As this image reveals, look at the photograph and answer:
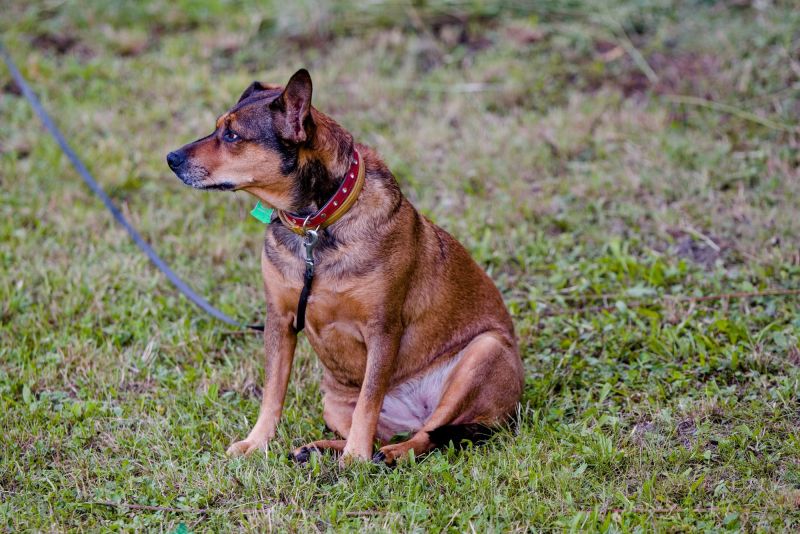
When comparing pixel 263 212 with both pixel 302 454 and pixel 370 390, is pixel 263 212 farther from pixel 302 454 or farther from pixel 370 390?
pixel 302 454

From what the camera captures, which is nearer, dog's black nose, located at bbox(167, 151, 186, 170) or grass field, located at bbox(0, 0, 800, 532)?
grass field, located at bbox(0, 0, 800, 532)

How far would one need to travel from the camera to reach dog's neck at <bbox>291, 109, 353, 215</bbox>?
415 cm

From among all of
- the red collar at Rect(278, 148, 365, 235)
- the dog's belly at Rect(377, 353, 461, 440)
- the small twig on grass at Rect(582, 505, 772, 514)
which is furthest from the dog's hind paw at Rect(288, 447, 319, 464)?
the small twig on grass at Rect(582, 505, 772, 514)

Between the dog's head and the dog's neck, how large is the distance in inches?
1.7

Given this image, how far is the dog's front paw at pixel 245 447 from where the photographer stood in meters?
4.40

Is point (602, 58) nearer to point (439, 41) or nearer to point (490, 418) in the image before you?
point (439, 41)

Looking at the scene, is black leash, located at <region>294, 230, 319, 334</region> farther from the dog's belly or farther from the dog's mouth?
the dog's belly

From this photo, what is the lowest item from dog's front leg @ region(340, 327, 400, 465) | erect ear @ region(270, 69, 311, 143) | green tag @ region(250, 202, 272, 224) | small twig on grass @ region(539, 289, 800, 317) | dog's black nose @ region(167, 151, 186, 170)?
small twig on grass @ region(539, 289, 800, 317)

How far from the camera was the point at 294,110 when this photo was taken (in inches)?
159

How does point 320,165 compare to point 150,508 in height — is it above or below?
above

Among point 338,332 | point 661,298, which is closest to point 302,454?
point 338,332

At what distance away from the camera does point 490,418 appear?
451 cm

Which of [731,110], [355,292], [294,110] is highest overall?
[294,110]

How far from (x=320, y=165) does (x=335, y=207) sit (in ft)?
0.70
